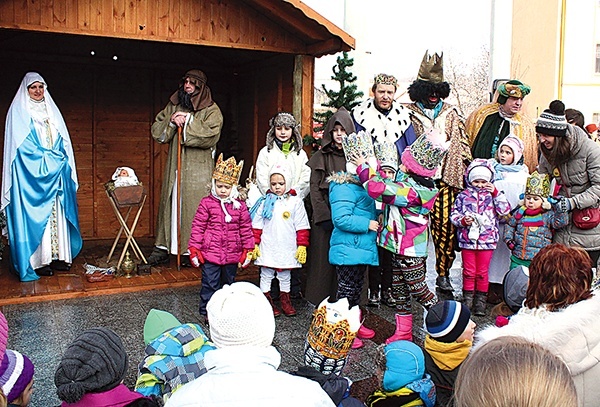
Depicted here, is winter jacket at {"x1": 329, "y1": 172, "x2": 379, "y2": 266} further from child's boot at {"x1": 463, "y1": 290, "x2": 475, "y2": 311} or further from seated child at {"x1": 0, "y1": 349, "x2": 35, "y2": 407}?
seated child at {"x1": 0, "y1": 349, "x2": 35, "y2": 407}

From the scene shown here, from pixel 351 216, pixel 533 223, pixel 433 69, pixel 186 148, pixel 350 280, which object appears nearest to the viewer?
pixel 351 216

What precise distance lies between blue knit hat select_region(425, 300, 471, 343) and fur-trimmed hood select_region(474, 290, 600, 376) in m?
0.52

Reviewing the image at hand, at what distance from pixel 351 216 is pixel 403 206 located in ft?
1.36

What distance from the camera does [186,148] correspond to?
276 inches

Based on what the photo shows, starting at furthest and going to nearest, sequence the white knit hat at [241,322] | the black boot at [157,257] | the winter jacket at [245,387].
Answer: the black boot at [157,257] < the white knit hat at [241,322] < the winter jacket at [245,387]

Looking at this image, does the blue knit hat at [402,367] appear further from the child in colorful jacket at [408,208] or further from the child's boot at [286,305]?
the child's boot at [286,305]

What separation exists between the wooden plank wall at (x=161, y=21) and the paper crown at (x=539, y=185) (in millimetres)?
2861

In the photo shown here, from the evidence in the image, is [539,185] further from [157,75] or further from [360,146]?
[157,75]

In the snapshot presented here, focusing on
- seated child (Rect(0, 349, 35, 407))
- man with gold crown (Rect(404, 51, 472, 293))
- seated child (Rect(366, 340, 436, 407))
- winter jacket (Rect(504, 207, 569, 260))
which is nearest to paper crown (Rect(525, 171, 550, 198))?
winter jacket (Rect(504, 207, 569, 260))

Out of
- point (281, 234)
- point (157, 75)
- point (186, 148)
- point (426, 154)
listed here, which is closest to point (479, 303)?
point (426, 154)

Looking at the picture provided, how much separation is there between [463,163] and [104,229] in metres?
4.99

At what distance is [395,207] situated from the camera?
15.8 ft

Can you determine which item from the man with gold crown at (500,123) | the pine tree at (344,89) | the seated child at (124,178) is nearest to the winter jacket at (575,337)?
the man with gold crown at (500,123)

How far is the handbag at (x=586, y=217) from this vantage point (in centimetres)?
532
